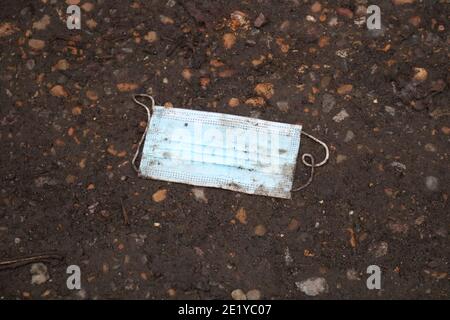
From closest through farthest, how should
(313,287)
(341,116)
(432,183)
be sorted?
1. (313,287)
2. (432,183)
3. (341,116)

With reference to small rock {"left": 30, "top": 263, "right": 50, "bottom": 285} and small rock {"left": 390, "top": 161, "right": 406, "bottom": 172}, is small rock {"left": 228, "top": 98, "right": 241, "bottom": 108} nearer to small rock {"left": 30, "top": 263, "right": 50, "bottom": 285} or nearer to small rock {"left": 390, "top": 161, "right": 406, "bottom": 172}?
small rock {"left": 390, "top": 161, "right": 406, "bottom": 172}

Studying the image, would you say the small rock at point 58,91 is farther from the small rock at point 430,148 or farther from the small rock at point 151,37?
the small rock at point 430,148

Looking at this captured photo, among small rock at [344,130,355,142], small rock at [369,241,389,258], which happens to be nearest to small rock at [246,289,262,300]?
small rock at [369,241,389,258]

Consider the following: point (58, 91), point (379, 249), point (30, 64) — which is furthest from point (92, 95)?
point (379, 249)

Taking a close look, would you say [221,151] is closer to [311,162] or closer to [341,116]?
[311,162]

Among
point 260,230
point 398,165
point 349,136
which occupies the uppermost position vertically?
point 349,136

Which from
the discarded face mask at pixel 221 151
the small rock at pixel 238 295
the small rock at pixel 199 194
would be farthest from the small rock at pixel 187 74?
the small rock at pixel 238 295
